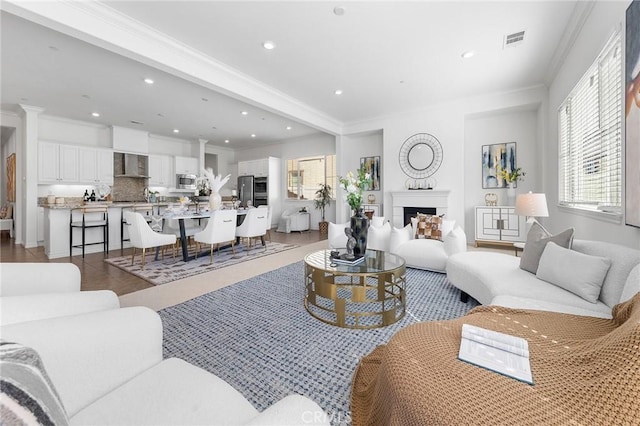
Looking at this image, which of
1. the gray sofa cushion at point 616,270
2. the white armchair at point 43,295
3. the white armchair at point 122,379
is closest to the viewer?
the white armchair at point 122,379

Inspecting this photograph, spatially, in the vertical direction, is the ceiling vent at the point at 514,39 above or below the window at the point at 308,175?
above

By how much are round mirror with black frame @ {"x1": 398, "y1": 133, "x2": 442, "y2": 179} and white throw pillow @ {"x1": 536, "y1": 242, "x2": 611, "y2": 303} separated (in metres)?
3.78

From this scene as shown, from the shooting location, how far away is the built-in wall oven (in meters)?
8.59

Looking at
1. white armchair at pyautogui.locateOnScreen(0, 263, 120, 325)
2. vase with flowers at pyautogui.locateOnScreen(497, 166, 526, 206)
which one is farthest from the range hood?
vase with flowers at pyautogui.locateOnScreen(497, 166, 526, 206)

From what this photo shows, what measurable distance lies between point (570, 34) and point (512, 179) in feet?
8.48

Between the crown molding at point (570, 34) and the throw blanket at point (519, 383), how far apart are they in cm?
300

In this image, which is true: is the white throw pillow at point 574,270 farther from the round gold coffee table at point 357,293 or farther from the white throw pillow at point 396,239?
the white throw pillow at point 396,239

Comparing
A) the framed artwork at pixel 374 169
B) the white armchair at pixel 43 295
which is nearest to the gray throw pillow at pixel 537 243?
the white armchair at pixel 43 295

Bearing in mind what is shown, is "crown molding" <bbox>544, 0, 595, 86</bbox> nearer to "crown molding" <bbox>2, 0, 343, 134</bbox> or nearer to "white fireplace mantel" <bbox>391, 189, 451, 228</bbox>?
"white fireplace mantel" <bbox>391, 189, 451, 228</bbox>

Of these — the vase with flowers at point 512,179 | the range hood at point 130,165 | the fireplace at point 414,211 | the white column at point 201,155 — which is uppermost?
the white column at point 201,155

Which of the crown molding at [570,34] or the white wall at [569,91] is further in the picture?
the crown molding at [570,34]

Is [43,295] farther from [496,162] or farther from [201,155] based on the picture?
[201,155]

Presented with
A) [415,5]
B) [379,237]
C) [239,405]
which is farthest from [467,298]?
[415,5]

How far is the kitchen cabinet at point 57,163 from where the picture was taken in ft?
18.7
